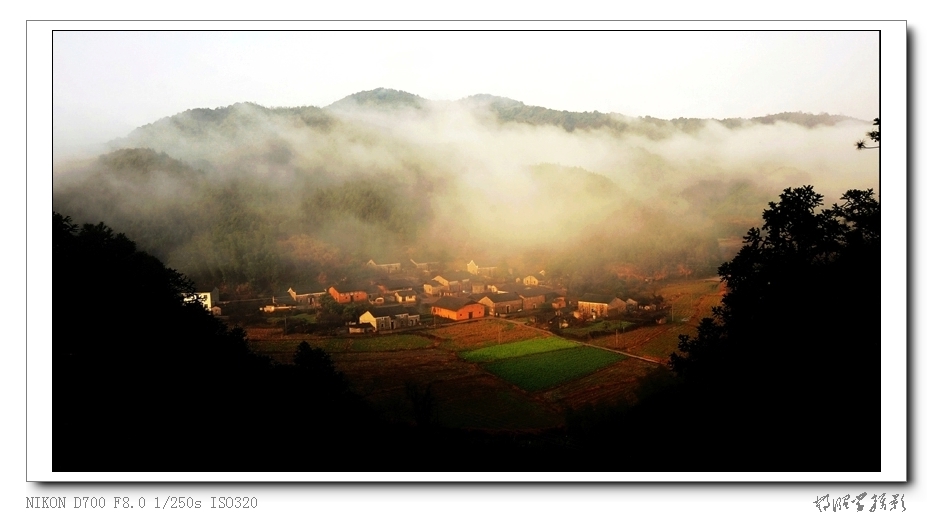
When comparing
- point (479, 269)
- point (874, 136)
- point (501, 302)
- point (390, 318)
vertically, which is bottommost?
point (390, 318)

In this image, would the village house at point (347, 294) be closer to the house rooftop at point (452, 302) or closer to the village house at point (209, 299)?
the house rooftop at point (452, 302)

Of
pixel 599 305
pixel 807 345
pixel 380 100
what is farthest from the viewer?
pixel 599 305

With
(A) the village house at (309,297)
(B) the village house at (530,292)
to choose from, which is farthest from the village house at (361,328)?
(B) the village house at (530,292)

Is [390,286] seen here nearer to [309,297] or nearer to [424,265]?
[424,265]

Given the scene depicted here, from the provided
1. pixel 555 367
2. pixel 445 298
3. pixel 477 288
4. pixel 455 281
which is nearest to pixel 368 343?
pixel 445 298
